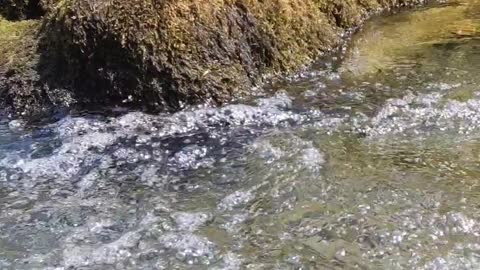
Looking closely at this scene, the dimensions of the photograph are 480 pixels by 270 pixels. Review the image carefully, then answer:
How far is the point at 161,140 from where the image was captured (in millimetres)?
4531

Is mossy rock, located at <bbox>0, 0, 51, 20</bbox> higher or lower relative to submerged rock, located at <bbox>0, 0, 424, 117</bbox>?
higher

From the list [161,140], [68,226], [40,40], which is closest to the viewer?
[68,226]

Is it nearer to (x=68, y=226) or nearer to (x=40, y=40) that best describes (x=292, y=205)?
(x=68, y=226)

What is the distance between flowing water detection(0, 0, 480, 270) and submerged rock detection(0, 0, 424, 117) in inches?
7.3

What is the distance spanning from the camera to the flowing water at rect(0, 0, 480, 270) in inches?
134

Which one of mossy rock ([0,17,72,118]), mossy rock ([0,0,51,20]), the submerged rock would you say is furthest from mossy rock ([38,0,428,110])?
mossy rock ([0,0,51,20])

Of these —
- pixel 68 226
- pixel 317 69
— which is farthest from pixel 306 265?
pixel 317 69

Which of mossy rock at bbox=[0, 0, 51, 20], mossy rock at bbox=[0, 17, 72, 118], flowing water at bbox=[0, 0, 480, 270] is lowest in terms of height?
flowing water at bbox=[0, 0, 480, 270]

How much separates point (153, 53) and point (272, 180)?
55.9 inches

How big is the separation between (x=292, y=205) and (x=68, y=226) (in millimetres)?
1093

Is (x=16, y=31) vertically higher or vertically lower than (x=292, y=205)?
higher

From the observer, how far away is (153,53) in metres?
4.91

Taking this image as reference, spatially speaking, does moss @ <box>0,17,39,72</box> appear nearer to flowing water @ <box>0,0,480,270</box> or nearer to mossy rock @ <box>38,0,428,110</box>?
mossy rock @ <box>38,0,428,110</box>

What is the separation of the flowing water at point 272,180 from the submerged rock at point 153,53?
0.19m
